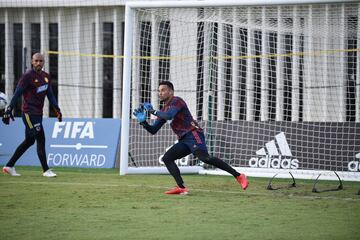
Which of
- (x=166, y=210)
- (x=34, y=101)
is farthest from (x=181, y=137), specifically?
(x=34, y=101)

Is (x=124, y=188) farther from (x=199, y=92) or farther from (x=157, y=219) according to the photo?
(x=199, y=92)

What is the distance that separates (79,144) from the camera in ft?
57.8

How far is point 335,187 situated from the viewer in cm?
1347

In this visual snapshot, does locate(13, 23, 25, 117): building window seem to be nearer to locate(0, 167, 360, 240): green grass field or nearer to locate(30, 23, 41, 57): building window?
locate(30, 23, 41, 57): building window

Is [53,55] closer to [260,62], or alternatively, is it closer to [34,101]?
[260,62]

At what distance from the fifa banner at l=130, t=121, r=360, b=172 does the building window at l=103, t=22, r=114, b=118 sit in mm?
6695

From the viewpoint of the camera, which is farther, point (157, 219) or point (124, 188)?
point (124, 188)

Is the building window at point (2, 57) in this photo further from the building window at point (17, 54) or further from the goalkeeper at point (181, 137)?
the goalkeeper at point (181, 137)

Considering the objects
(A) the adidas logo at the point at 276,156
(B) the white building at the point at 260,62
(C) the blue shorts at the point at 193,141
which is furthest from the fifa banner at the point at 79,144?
(C) the blue shorts at the point at 193,141

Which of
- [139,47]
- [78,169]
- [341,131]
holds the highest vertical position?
[139,47]

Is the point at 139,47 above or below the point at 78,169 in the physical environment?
above

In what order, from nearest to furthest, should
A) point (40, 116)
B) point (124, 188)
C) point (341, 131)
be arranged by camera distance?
point (124, 188)
point (40, 116)
point (341, 131)

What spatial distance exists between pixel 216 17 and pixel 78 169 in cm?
453

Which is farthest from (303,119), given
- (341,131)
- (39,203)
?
(39,203)
